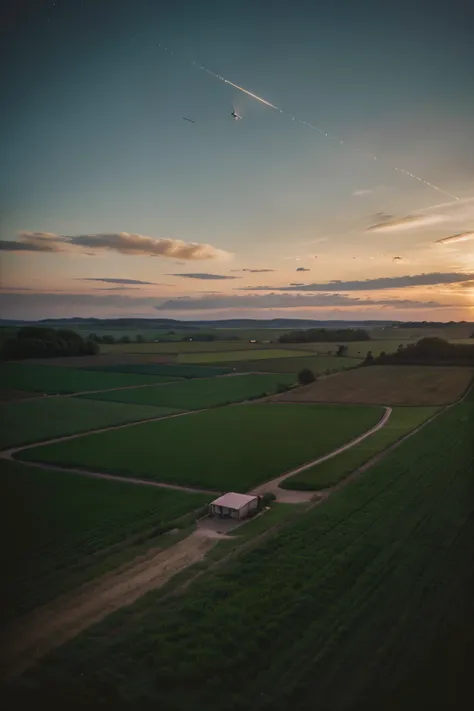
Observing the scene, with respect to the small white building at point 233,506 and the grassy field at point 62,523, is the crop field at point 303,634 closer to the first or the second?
the small white building at point 233,506

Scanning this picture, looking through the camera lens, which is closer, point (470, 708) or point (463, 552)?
point (470, 708)

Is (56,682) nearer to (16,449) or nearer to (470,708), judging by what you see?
(470,708)

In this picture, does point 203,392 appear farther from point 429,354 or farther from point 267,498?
point 267,498

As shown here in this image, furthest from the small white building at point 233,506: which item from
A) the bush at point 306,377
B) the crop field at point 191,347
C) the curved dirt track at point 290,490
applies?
the bush at point 306,377

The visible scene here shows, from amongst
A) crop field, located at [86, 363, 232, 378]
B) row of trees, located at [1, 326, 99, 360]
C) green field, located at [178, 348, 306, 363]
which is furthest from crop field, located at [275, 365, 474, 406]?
row of trees, located at [1, 326, 99, 360]

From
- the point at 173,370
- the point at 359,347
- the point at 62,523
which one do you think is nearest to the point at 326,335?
the point at 359,347

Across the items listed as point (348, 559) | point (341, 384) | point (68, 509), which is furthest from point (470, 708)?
point (341, 384)

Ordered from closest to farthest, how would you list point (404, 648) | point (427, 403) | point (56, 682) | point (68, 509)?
point (56, 682) → point (404, 648) → point (68, 509) → point (427, 403)
